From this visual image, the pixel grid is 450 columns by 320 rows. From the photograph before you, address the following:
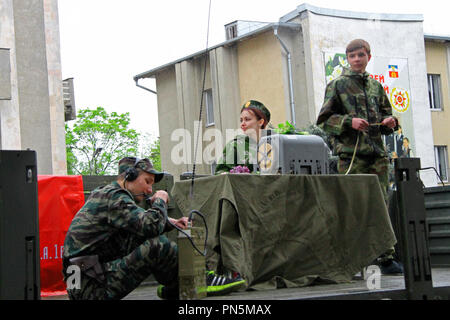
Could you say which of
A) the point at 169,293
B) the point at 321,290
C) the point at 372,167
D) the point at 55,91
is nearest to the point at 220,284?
the point at 169,293

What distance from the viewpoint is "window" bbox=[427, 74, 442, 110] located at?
91.2 ft

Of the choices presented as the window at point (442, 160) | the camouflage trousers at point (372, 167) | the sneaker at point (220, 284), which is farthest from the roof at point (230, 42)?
the sneaker at point (220, 284)

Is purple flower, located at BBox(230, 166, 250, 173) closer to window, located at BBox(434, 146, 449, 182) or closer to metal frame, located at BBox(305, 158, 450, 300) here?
metal frame, located at BBox(305, 158, 450, 300)

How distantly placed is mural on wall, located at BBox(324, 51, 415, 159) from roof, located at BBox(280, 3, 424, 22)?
57.1 inches

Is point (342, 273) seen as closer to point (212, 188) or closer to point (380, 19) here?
point (212, 188)

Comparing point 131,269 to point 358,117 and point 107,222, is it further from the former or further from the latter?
point 358,117

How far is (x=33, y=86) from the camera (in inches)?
640

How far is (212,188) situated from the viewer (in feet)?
15.9

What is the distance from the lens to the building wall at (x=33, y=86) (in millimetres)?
15242

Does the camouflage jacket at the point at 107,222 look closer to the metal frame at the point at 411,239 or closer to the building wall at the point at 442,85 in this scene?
the metal frame at the point at 411,239

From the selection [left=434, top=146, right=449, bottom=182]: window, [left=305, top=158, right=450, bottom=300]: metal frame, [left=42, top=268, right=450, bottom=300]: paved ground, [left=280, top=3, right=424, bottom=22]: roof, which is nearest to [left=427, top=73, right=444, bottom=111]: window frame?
[left=434, top=146, right=449, bottom=182]: window

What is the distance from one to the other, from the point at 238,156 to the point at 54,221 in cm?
176
